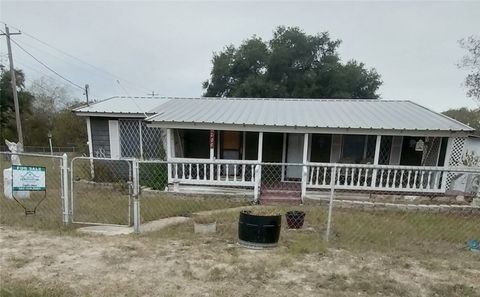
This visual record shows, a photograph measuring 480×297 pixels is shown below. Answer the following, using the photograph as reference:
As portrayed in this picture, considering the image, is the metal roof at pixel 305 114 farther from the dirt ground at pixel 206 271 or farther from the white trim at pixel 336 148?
the dirt ground at pixel 206 271

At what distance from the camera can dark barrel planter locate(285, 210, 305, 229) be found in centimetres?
647

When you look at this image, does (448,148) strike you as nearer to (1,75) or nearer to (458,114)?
(458,114)

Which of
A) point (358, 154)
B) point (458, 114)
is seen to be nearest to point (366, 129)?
point (358, 154)

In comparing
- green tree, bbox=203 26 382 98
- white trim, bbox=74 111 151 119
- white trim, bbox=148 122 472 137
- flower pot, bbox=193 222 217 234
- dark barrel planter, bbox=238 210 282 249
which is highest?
green tree, bbox=203 26 382 98

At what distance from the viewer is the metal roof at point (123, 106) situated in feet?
37.6

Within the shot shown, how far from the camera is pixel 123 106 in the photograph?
1231cm

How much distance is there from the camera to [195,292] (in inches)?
139

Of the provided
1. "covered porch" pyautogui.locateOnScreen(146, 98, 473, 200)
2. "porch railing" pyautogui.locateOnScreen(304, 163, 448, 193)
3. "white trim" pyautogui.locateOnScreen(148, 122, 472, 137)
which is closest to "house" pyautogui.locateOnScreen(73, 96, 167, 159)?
"covered porch" pyautogui.locateOnScreen(146, 98, 473, 200)

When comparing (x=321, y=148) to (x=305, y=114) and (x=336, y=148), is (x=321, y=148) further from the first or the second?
(x=305, y=114)

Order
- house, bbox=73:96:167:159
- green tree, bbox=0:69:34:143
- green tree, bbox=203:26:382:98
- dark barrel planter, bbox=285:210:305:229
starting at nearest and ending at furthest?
dark barrel planter, bbox=285:210:305:229, house, bbox=73:96:167:159, green tree, bbox=203:26:382:98, green tree, bbox=0:69:34:143

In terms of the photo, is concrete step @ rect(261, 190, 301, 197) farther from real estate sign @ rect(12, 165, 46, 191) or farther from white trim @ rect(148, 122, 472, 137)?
real estate sign @ rect(12, 165, 46, 191)

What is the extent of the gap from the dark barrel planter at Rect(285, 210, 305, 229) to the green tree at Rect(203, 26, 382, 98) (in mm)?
24158

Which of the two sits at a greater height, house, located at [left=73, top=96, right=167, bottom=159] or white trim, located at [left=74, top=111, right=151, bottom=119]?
white trim, located at [left=74, top=111, right=151, bottom=119]

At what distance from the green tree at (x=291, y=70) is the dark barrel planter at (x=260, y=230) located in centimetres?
2555
